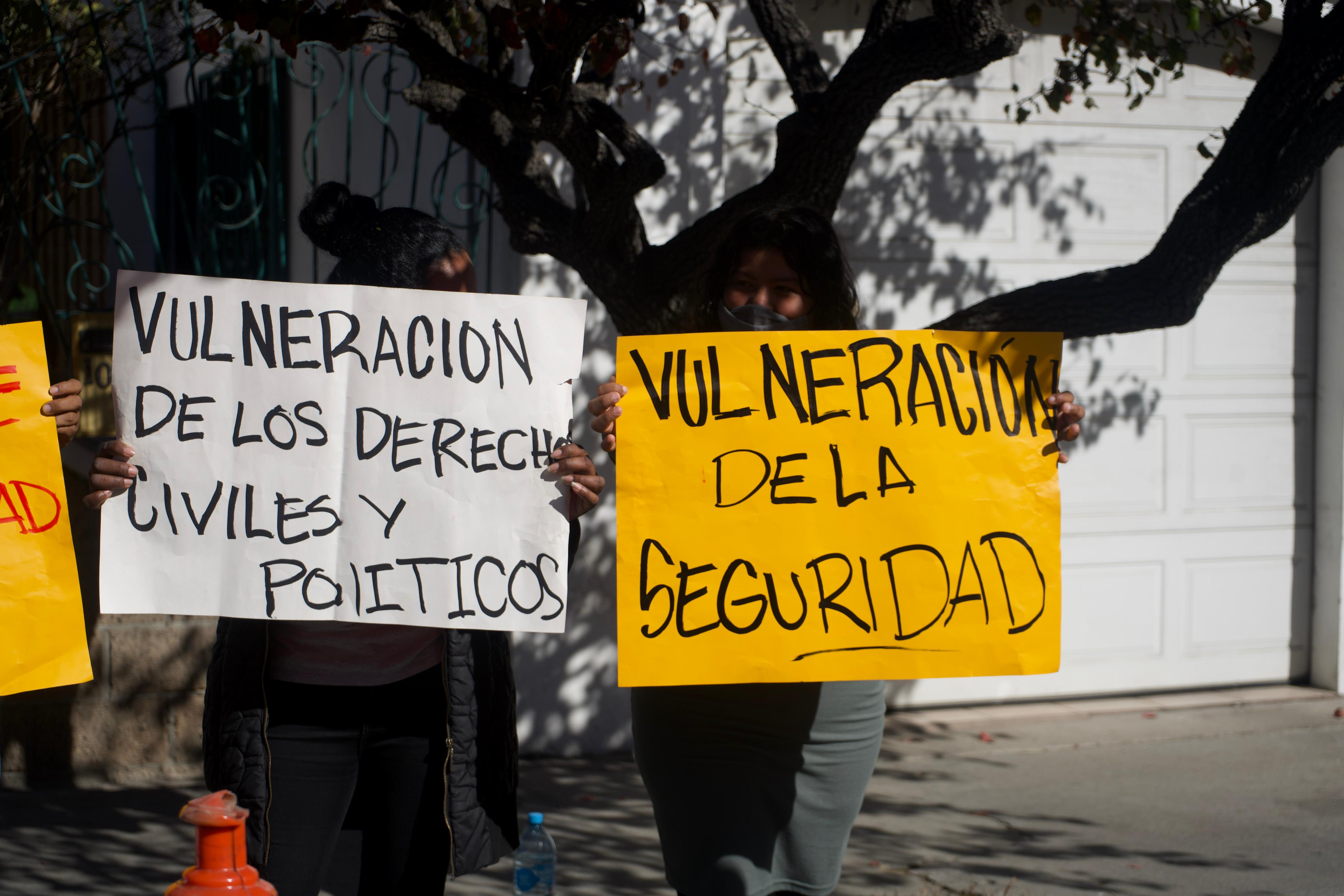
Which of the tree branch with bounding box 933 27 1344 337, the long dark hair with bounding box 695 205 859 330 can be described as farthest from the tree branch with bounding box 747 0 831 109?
the long dark hair with bounding box 695 205 859 330

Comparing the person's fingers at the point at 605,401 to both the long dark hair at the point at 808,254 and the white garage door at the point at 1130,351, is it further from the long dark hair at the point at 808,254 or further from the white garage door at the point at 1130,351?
the white garage door at the point at 1130,351

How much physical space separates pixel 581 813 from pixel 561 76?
2654 millimetres

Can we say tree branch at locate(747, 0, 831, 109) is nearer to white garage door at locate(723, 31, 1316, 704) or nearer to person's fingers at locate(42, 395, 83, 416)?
white garage door at locate(723, 31, 1316, 704)

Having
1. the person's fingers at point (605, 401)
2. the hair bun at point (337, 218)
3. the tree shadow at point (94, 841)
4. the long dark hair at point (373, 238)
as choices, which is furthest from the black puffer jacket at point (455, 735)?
the tree shadow at point (94, 841)

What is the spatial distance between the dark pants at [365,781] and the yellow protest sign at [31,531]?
37cm

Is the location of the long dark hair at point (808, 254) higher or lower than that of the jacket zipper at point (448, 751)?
higher

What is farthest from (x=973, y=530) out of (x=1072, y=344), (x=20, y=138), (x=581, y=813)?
(x=20, y=138)

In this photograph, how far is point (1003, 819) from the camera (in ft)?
15.2

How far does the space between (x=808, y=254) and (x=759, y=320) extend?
156mm

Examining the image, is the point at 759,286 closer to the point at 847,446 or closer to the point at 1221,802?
the point at 847,446

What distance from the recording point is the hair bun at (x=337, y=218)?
2.44m

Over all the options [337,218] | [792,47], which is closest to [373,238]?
[337,218]

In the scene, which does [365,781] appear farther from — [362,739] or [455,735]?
[455,735]

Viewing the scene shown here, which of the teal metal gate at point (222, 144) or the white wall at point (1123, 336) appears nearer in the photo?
the teal metal gate at point (222, 144)
